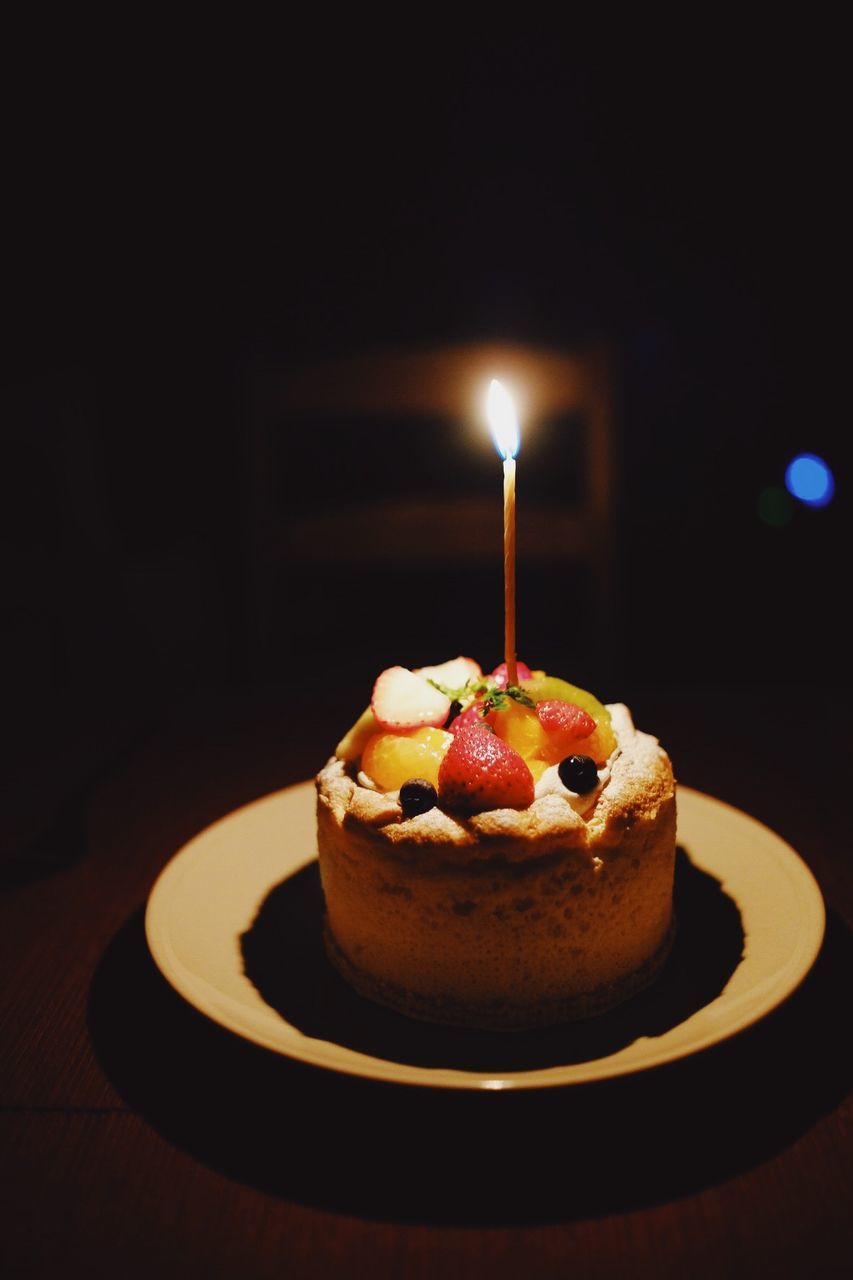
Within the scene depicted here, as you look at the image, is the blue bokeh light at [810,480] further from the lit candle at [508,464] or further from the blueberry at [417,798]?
the blueberry at [417,798]

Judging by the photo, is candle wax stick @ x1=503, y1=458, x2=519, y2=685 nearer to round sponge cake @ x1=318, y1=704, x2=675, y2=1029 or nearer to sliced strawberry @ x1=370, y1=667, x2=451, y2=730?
sliced strawberry @ x1=370, y1=667, x2=451, y2=730

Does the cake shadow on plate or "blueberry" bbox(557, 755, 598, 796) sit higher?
"blueberry" bbox(557, 755, 598, 796)

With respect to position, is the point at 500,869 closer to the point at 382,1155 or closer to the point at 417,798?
the point at 417,798

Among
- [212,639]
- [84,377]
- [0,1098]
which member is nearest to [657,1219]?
[0,1098]

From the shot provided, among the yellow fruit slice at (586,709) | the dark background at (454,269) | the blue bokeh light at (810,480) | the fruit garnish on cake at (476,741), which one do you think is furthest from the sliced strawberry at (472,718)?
the blue bokeh light at (810,480)

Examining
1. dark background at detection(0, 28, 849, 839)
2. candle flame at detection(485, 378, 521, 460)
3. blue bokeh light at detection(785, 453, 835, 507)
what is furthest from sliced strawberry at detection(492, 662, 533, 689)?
blue bokeh light at detection(785, 453, 835, 507)
